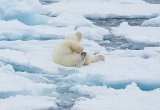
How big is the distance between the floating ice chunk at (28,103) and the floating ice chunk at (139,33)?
147 inches

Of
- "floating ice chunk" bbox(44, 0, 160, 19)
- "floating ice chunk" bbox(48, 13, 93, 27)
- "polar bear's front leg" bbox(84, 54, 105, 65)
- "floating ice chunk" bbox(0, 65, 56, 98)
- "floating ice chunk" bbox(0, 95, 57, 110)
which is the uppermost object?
"floating ice chunk" bbox(0, 95, 57, 110)

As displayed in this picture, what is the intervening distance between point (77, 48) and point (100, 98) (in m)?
1.74

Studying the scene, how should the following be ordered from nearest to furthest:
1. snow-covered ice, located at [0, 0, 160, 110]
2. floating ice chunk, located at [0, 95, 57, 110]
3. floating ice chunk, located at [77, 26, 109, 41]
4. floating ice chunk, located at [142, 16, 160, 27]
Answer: floating ice chunk, located at [0, 95, 57, 110], snow-covered ice, located at [0, 0, 160, 110], floating ice chunk, located at [77, 26, 109, 41], floating ice chunk, located at [142, 16, 160, 27]

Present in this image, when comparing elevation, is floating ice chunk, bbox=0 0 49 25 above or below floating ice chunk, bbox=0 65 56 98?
below

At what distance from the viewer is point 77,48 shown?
7.24 meters

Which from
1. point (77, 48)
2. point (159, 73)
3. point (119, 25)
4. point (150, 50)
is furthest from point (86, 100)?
point (119, 25)

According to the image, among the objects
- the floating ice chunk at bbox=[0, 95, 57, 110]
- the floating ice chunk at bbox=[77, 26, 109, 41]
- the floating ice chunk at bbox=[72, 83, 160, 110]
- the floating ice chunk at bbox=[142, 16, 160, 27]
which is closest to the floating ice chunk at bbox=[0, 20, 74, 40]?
the floating ice chunk at bbox=[77, 26, 109, 41]

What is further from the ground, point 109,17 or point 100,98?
point 100,98

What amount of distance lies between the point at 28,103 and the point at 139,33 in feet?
15.2

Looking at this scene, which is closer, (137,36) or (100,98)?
(100,98)

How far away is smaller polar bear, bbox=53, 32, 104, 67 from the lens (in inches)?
277

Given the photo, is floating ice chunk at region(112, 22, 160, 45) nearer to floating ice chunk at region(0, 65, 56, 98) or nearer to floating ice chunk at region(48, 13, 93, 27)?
floating ice chunk at region(48, 13, 93, 27)

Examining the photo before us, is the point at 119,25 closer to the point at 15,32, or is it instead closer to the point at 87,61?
→ the point at 15,32

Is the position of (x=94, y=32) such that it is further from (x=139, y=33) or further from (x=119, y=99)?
(x=119, y=99)
